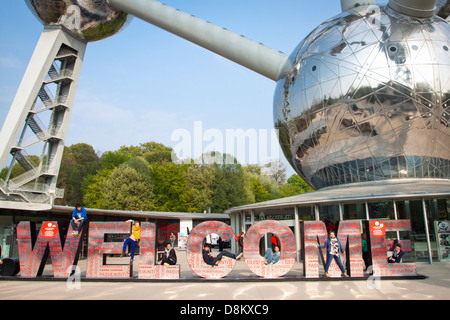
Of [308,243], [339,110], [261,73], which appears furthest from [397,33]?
[308,243]

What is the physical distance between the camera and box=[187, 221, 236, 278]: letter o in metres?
10.5

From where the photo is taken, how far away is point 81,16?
93.4ft

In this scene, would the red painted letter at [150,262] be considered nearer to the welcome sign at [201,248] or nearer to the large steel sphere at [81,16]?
the welcome sign at [201,248]

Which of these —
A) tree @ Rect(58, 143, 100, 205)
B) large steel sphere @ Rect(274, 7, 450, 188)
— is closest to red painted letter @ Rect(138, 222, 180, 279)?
large steel sphere @ Rect(274, 7, 450, 188)

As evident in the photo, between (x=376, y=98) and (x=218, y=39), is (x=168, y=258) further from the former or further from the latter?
(x=218, y=39)

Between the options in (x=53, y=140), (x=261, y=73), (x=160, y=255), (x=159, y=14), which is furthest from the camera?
(x=53, y=140)

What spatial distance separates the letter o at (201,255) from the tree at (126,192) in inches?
1300

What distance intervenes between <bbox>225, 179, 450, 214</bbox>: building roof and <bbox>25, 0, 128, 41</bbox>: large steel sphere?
22.1m

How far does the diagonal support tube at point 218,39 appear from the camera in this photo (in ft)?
67.2

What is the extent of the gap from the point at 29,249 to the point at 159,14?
17.5 meters

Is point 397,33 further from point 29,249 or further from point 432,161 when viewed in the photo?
point 29,249

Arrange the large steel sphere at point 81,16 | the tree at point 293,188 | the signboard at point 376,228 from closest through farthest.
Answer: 1. the signboard at point 376,228
2. the large steel sphere at point 81,16
3. the tree at point 293,188

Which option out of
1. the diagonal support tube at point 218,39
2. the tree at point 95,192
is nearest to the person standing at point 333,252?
the diagonal support tube at point 218,39

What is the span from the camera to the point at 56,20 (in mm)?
28953
